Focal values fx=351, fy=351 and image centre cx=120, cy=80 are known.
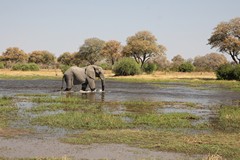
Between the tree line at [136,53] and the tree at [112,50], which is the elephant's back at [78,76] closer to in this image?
the tree line at [136,53]

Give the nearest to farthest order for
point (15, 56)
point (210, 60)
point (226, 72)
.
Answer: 1. point (226, 72)
2. point (15, 56)
3. point (210, 60)

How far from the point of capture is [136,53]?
78.9 metres

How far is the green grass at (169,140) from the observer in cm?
1045

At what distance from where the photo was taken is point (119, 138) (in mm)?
11688

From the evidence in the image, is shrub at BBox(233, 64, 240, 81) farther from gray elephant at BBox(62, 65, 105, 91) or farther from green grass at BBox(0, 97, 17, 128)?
green grass at BBox(0, 97, 17, 128)

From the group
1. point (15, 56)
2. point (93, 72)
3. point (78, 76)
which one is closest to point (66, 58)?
point (15, 56)

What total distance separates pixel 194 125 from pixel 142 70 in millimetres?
52402

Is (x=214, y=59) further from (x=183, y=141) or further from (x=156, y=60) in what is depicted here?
(x=183, y=141)

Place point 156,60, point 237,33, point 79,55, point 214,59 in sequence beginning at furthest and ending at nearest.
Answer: point 214,59, point 156,60, point 79,55, point 237,33

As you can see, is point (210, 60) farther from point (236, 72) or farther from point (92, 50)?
point (236, 72)

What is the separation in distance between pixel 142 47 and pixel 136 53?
3.23m

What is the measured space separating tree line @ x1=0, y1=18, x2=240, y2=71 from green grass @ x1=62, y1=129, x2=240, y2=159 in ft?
156

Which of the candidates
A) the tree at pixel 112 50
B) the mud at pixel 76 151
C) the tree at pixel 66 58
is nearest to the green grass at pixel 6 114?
the mud at pixel 76 151

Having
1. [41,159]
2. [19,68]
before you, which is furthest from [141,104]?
[19,68]
